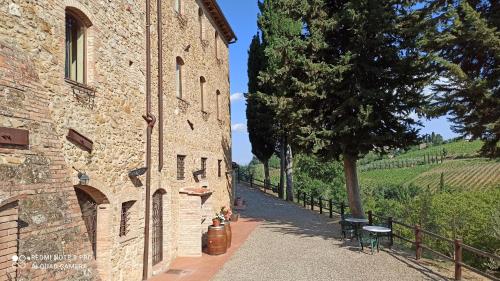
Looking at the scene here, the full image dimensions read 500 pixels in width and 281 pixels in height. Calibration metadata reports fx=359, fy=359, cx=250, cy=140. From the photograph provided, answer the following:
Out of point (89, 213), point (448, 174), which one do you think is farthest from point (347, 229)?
point (448, 174)

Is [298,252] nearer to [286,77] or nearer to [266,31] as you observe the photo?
[286,77]

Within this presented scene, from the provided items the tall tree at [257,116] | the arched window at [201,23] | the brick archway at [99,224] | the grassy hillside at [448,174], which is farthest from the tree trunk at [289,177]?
the grassy hillside at [448,174]

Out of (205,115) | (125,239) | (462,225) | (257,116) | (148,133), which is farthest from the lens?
(257,116)

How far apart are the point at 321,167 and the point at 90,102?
31146 millimetres

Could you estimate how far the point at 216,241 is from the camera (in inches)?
404

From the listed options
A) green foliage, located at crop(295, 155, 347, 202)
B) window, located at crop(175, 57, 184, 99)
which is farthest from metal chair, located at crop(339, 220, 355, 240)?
green foliage, located at crop(295, 155, 347, 202)

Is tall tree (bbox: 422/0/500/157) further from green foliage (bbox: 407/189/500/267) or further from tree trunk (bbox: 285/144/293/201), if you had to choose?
tree trunk (bbox: 285/144/293/201)

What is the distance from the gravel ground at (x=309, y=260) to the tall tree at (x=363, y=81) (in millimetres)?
3384

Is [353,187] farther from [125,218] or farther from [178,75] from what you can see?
[125,218]

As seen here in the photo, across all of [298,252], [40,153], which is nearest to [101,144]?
[40,153]

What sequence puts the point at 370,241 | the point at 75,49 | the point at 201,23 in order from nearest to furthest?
1. the point at 75,49
2. the point at 370,241
3. the point at 201,23

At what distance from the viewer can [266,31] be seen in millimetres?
23188

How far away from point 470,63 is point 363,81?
4.23 metres

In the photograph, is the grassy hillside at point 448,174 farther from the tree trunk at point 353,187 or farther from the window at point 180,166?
the window at point 180,166
